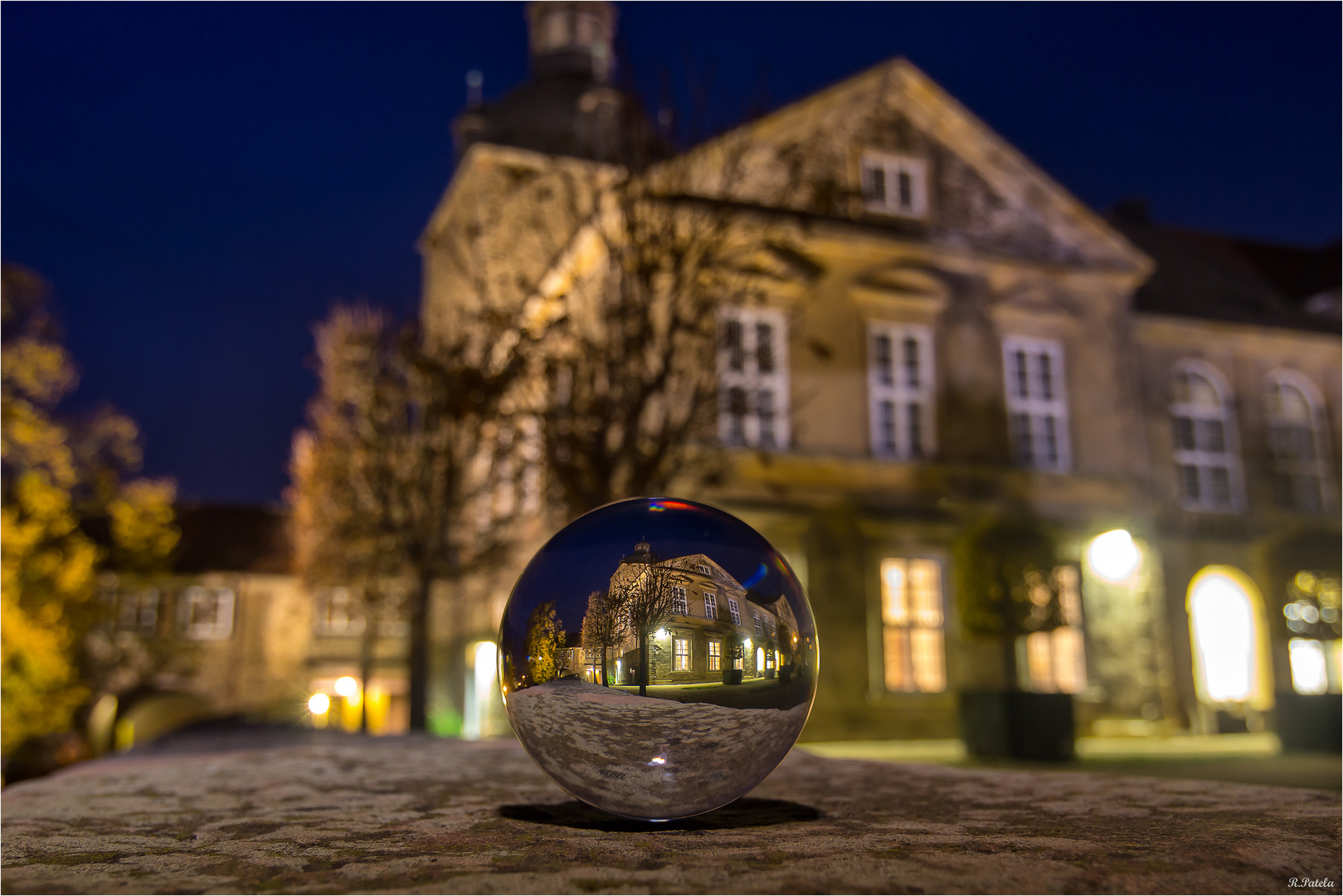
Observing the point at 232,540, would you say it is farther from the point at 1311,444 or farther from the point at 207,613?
the point at 1311,444

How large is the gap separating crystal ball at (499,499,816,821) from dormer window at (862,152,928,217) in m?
18.1

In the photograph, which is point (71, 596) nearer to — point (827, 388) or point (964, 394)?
point (827, 388)

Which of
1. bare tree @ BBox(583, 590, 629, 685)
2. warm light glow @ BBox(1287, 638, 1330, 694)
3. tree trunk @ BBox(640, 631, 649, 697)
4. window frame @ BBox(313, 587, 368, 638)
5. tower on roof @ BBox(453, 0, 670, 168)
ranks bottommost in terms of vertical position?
warm light glow @ BBox(1287, 638, 1330, 694)

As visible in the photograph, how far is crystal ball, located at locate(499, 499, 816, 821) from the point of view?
186 inches

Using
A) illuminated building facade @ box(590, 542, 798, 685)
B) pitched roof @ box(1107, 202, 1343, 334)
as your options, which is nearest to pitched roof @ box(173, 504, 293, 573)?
pitched roof @ box(1107, 202, 1343, 334)

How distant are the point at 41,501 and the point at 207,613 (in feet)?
65.8

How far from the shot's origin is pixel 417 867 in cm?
405

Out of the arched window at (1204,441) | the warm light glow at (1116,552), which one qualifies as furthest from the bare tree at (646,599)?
the arched window at (1204,441)

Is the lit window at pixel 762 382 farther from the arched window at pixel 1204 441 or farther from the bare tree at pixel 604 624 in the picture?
the bare tree at pixel 604 624

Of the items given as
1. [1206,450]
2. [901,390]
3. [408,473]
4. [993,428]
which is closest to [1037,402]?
[993,428]

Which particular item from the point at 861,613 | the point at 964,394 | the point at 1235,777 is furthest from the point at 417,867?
the point at 964,394

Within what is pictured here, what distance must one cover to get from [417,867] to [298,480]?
96.4ft

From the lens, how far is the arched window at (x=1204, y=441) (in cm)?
2356
